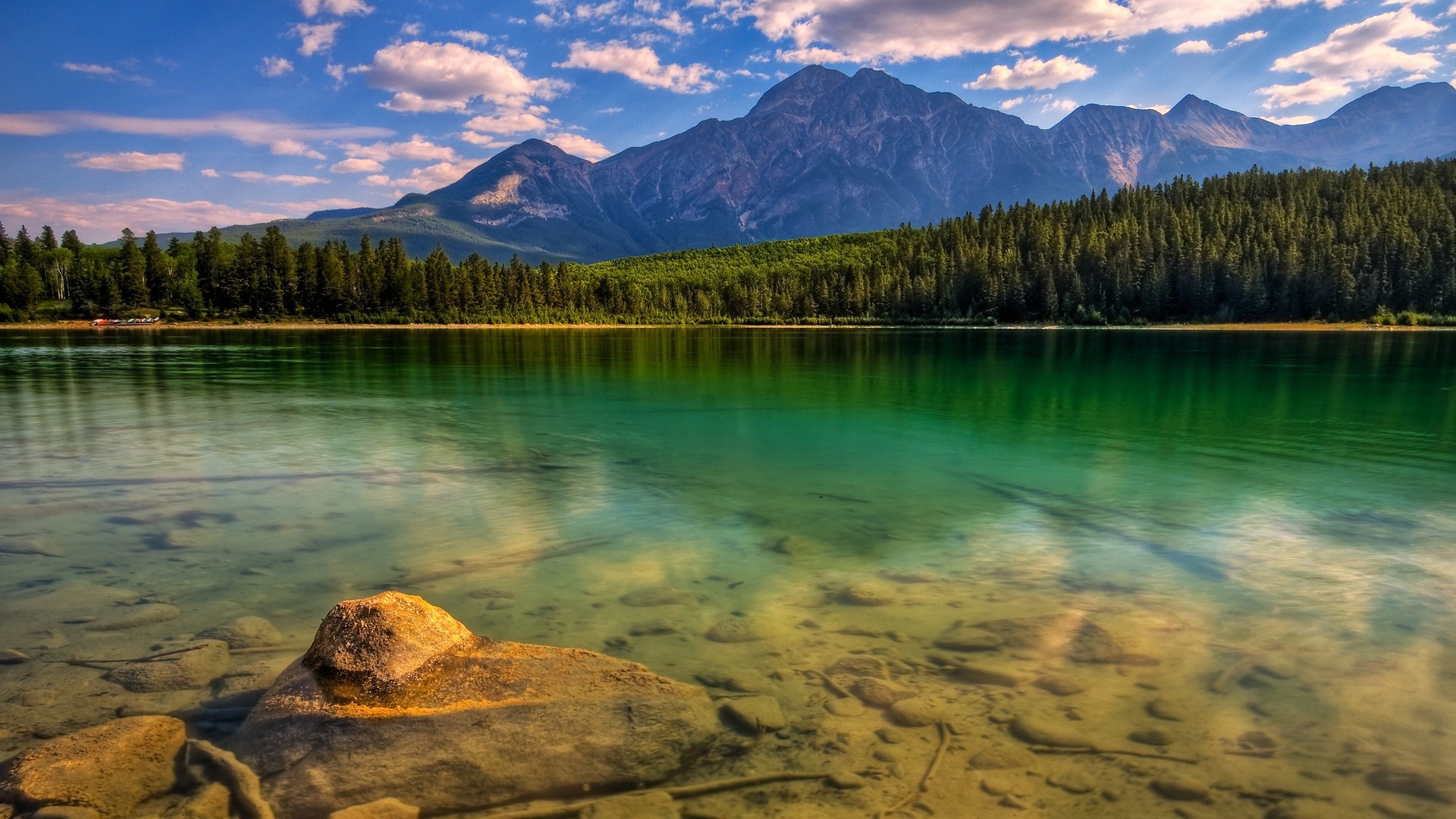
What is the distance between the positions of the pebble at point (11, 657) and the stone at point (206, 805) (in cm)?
440

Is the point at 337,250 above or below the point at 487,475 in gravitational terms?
above

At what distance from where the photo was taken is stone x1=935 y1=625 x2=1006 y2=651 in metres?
8.96

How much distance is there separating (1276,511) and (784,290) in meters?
185

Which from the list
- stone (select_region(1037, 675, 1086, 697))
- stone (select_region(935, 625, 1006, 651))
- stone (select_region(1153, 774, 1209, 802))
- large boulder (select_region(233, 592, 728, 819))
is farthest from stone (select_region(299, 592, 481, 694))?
stone (select_region(1153, 774, 1209, 802))

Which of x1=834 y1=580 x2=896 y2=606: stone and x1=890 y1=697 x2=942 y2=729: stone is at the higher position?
x1=890 y1=697 x2=942 y2=729: stone

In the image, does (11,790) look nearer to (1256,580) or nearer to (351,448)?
(1256,580)

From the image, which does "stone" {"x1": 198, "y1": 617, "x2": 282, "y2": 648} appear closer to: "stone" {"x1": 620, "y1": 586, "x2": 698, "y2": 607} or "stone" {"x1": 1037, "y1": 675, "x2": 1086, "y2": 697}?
"stone" {"x1": 620, "y1": 586, "x2": 698, "y2": 607}

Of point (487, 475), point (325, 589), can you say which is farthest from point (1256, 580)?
point (487, 475)

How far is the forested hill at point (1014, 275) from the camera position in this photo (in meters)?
142

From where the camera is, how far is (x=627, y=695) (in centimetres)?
727

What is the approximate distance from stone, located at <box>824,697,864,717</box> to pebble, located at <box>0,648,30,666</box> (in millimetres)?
A: 8830

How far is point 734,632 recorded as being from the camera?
31.1 ft

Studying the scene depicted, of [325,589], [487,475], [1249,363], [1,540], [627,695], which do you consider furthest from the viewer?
[1249,363]

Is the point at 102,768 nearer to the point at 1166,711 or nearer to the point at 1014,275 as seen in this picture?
the point at 1166,711
